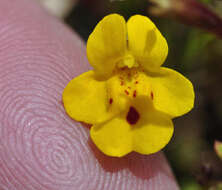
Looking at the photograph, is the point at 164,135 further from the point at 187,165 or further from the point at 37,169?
the point at 187,165

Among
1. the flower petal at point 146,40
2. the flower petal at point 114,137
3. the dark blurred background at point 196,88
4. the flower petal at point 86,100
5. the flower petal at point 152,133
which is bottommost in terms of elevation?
the dark blurred background at point 196,88

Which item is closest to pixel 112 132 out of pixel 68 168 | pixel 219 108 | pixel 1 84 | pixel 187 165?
pixel 68 168

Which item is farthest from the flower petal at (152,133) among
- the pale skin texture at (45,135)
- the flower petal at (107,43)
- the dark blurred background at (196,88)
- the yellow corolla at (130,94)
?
the dark blurred background at (196,88)

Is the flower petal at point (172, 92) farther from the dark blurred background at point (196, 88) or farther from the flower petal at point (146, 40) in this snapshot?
the dark blurred background at point (196, 88)

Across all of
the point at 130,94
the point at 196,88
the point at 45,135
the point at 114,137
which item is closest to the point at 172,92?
the point at 130,94

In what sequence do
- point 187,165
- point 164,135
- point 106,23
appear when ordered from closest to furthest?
point 106,23 < point 164,135 < point 187,165

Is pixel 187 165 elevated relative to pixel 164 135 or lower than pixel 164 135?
lower

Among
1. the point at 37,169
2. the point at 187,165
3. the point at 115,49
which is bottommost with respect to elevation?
the point at 187,165
